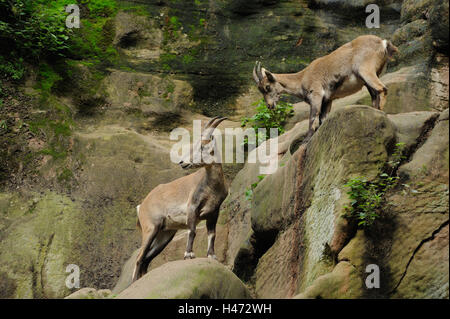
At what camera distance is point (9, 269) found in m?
9.91

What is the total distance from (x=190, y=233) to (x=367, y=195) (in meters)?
2.86

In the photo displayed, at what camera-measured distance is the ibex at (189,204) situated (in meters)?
8.35

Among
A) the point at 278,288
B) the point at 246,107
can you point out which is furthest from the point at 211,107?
the point at 278,288

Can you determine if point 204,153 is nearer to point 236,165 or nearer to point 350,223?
point 350,223

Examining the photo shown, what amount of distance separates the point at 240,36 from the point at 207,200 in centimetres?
712

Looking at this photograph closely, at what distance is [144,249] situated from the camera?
8617 mm

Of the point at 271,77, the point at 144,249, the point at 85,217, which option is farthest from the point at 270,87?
the point at 85,217

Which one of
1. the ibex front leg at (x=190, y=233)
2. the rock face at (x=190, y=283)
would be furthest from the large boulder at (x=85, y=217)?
the rock face at (x=190, y=283)

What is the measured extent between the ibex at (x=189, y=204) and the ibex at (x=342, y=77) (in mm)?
1640

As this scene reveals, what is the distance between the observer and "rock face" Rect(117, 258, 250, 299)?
20.4 feet

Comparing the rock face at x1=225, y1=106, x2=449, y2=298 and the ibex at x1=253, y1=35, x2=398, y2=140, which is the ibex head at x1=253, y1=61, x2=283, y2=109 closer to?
the ibex at x1=253, y1=35, x2=398, y2=140

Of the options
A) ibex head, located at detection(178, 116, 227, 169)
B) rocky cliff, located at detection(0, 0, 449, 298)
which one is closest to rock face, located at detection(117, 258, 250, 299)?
rocky cliff, located at detection(0, 0, 449, 298)

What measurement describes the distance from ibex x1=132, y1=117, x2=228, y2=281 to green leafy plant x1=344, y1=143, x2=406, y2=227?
2.45 metres

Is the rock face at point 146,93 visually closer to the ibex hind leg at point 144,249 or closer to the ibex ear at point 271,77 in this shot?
the ibex ear at point 271,77
